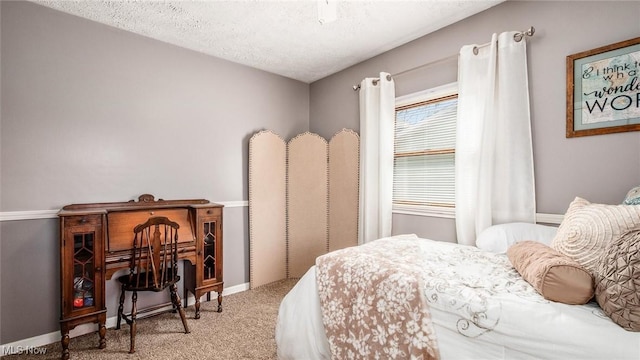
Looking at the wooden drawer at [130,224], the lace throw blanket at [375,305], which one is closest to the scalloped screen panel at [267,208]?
the wooden drawer at [130,224]

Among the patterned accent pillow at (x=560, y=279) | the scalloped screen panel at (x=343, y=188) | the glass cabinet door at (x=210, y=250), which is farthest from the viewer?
the scalloped screen panel at (x=343, y=188)

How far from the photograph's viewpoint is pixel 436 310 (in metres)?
1.33

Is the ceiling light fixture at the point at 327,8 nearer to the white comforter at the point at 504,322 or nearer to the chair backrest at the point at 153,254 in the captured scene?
the white comforter at the point at 504,322

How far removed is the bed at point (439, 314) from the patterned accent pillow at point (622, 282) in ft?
0.12

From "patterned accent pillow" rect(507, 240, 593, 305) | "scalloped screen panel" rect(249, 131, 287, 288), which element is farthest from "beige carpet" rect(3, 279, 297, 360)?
"patterned accent pillow" rect(507, 240, 593, 305)

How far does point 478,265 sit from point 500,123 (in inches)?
47.3

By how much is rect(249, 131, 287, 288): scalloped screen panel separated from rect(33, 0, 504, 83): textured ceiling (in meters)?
1.03

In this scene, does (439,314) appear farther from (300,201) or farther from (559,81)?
(300,201)

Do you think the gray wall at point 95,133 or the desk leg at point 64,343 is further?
the gray wall at point 95,133

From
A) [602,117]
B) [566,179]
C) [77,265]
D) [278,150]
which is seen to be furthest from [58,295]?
[602,117]

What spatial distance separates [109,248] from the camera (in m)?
2.29

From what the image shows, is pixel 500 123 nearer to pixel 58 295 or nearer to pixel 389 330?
pixel 389 330

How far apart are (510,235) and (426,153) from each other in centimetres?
114

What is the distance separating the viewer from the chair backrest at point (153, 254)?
2279mm
